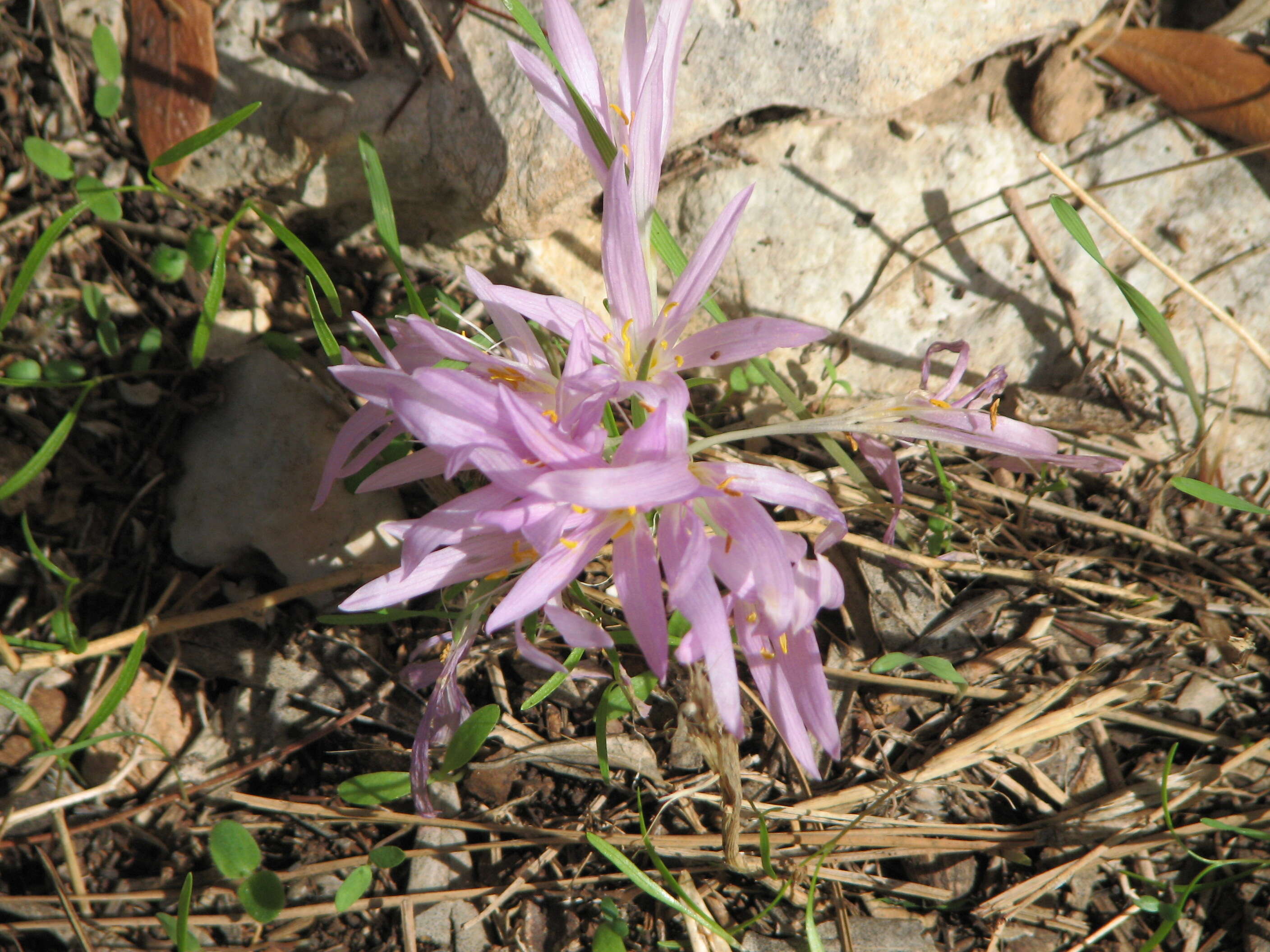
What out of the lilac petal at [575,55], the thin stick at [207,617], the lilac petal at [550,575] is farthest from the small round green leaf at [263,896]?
the lilac petal at [575,55]

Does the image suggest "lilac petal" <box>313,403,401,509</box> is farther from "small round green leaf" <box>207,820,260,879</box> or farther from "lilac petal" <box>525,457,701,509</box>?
"small round green leaf" <box>207,820,260,879</box>

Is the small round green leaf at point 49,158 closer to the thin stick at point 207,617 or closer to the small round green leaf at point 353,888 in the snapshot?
the thin stick at point 207,617

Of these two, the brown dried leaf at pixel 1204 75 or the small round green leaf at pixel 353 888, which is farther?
the brown dried leaf at pixel 1204 75

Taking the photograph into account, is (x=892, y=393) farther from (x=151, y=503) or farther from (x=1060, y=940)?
(x=151, y=503)

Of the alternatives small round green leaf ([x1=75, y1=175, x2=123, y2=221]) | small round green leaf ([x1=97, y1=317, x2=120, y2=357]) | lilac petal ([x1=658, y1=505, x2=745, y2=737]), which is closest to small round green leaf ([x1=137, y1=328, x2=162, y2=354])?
small round green leaf ([x1=97, y1=317, x2=120, y2=357])

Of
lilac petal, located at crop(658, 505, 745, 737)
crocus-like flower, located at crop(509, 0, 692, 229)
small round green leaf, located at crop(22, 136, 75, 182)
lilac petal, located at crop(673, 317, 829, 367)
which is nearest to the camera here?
lilac petal, located at crop(658, 505, 745, 737)

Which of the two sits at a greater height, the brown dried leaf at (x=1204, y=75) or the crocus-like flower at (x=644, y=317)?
the brown dried leaf at (x=1204, y=75)
